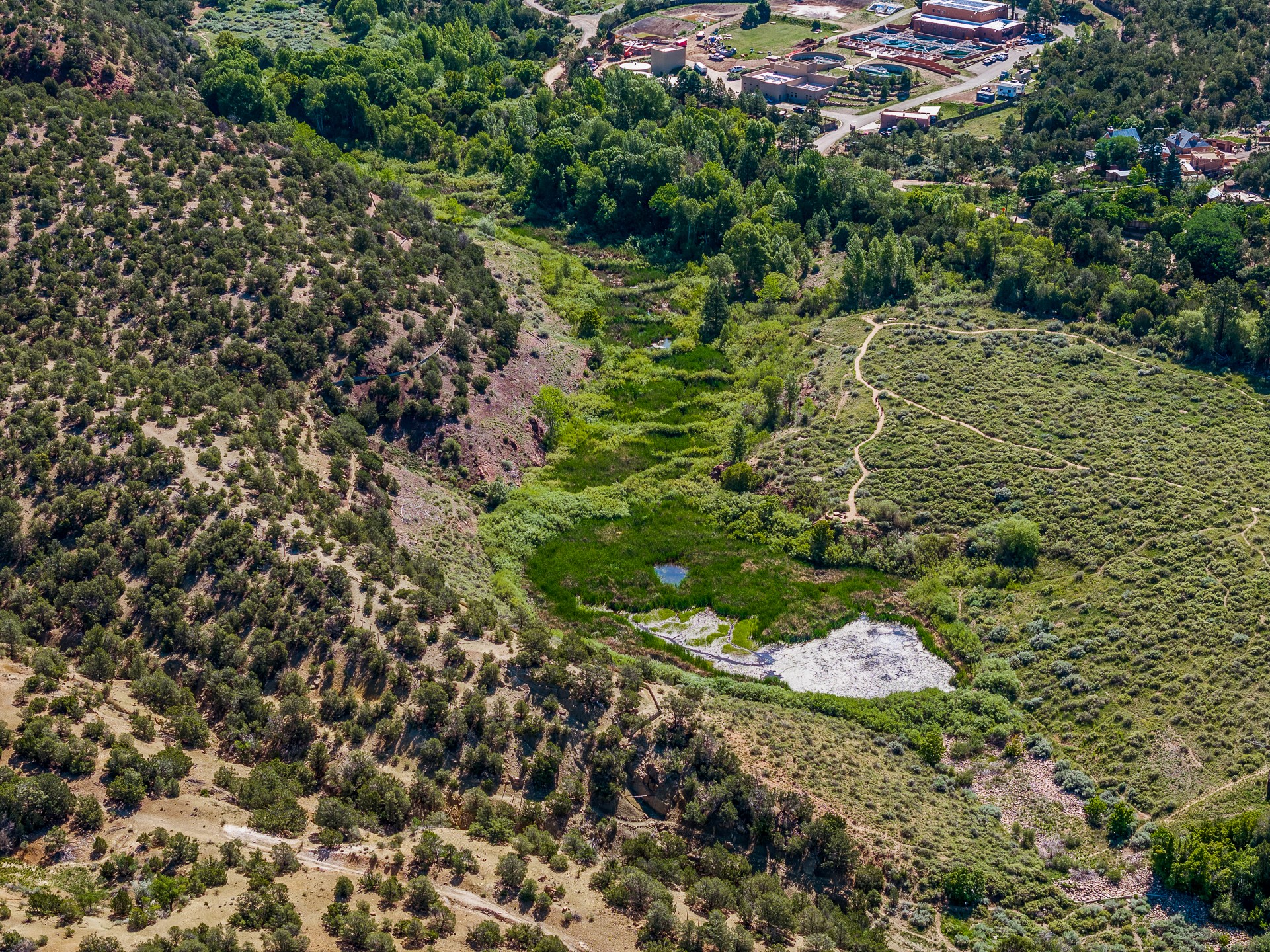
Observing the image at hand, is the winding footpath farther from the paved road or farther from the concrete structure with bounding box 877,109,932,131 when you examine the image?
the concrete structure with bounding box 877,109,932,131

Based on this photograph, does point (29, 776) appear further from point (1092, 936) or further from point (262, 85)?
point (262, 85)

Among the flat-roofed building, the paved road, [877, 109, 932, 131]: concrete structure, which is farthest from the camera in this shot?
the flat-roofed building

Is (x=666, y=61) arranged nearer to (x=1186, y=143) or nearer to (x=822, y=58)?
(x=822, y=58)

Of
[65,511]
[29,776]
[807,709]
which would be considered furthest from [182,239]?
[807,709]

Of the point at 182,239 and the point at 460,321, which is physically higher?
the point at 182,239

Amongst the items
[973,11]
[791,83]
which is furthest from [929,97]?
[973,11]

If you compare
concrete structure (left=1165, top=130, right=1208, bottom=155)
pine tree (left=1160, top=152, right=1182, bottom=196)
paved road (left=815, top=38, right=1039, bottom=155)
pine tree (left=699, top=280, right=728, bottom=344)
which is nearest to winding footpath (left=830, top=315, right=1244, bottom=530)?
pine tree (left=699, top=280, right=728, bottom=344)

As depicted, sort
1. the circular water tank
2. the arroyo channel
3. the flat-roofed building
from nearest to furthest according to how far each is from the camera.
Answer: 1. the arroyo channel
2. the circular water tank
3. the flat-roofed building
